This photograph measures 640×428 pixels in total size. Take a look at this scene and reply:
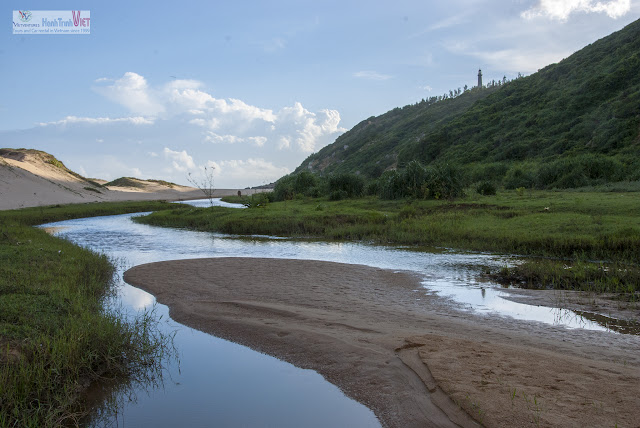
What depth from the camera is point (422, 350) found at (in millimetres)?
6461

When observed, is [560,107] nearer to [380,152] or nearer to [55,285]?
[380,152]

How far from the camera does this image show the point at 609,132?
38.9m

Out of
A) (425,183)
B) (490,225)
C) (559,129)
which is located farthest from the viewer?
(559,129)

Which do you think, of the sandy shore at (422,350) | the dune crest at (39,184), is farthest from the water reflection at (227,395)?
the dune crest at (39,184)

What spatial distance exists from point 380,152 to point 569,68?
3618 cm

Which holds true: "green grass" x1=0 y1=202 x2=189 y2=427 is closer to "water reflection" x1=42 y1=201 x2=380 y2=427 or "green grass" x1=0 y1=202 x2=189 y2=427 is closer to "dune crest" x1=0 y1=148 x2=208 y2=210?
"water reflection" x1=42 y1=201 x2=380 y2=427

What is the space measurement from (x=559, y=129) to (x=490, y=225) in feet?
115

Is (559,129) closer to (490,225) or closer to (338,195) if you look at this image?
(338,195)

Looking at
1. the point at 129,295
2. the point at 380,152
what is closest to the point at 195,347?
the point at 129,295

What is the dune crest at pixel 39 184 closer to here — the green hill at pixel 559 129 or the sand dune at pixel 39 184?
the sand dune at pixel 39 184

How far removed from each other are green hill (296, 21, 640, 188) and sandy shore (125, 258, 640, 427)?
25800mm

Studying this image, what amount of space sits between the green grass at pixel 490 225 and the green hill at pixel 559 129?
32.9 feet

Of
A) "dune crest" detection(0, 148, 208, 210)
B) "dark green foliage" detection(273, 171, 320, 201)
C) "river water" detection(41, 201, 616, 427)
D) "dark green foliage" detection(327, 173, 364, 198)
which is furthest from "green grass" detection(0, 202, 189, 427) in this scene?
"dune crest" detection(0, 148, 208, 210)

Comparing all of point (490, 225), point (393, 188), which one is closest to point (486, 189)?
point (393, 188)
